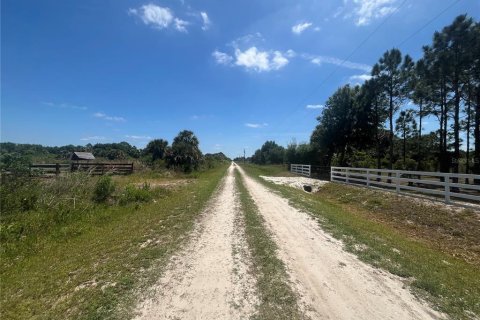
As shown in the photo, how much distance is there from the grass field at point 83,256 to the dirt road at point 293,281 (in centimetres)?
45

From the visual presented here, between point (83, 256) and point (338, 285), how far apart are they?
4.57 metres

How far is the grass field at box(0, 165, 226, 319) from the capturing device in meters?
3.56

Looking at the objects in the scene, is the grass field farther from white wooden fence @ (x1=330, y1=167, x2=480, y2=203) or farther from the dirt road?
white wooden fence @ (x1=330, y1=167, x2=480, y2=203)

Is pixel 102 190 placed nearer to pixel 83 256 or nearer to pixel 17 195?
pixel 17 195

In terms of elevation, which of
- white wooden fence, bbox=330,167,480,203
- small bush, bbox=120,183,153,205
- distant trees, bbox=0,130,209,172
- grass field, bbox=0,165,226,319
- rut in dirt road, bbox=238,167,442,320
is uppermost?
distant trees, bbox=0,130,209,172

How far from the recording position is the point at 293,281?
4.11m

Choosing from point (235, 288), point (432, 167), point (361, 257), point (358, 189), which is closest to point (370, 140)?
point (432, 167)

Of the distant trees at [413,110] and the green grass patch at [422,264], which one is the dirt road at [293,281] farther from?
the distant trees at [413,110]

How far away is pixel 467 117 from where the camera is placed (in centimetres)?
2378

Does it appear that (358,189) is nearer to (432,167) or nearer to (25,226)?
(25,226)

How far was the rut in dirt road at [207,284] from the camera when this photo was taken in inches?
130

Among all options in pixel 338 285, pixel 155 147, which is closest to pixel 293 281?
pixel 338 285

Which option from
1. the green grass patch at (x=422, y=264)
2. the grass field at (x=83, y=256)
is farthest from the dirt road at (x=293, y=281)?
the grass field at (x=83, y=256)

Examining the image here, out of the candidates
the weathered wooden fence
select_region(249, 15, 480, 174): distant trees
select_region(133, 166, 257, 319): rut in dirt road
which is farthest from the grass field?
select_region(249, 15, 480, 174): distant trees
